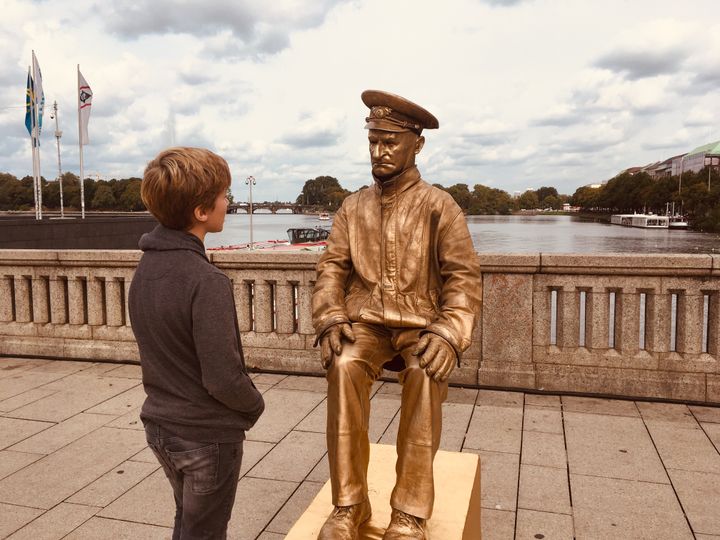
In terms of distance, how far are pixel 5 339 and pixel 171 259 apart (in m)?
7.06

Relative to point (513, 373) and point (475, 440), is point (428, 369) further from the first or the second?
point (513, 373)

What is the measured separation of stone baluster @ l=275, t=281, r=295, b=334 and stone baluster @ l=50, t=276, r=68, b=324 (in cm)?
290

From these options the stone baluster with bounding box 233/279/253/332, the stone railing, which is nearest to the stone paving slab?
the stone railing

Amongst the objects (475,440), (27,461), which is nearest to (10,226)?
(27,461)

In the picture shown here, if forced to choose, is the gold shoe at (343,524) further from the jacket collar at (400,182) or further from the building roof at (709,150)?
the building roof at (709,150)

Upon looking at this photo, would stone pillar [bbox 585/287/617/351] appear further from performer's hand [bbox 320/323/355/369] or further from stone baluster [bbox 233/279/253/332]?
performer's hand [bbox 320/323/355/369]

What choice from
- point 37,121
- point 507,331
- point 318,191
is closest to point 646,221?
point 318,191

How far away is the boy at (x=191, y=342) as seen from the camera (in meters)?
2.23

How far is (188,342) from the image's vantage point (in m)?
2.29

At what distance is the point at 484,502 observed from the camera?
13.5 ft

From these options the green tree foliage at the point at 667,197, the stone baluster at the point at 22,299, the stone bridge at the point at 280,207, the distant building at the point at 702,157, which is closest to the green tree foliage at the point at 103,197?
the stone bridge at the point at 280,207

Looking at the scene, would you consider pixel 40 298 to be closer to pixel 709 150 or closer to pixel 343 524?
pixel 343 524

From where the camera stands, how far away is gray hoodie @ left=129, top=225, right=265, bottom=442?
222 cm

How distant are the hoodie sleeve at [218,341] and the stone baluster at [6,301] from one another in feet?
23.2
